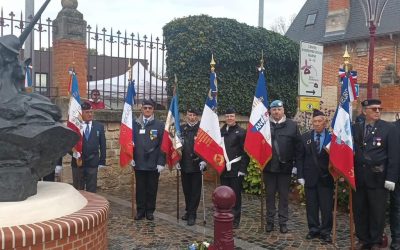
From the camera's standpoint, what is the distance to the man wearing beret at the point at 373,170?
16.5 ft

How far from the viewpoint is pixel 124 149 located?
6609 mm

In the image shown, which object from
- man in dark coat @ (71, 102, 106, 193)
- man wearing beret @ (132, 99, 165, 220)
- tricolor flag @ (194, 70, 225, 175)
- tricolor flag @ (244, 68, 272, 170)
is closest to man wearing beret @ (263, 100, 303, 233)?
tricolor flag @ (244, 68, 272, 170)

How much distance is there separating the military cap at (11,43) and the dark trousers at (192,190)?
319 cm

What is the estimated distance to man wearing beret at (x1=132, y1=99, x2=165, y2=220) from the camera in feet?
21.7

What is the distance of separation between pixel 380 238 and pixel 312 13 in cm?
2196

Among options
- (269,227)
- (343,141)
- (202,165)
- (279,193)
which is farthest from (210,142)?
(343,141)

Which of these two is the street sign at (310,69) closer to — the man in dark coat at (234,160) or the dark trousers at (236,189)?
the man in dark coat at (234,160)

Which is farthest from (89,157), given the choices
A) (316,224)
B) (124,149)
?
(316,224)

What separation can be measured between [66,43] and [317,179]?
230 inches

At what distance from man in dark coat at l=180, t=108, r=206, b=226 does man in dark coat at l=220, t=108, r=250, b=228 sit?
382mm

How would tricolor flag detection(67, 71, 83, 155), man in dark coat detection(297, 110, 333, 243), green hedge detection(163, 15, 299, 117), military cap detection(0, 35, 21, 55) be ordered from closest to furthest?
military cap detection(0, 35, 21, 55) < man in dark coat detection(297, 110, 333, 243) < tricolor flag detection(67, 71, 83, 155) < green hedge detection(163, 15, 299, 117)

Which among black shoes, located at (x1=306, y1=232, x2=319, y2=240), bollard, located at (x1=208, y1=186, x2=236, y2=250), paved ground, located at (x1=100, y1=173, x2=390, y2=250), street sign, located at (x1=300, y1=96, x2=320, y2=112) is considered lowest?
paved ground, located at (x1=100, y1=173, x2=390, y2=250)

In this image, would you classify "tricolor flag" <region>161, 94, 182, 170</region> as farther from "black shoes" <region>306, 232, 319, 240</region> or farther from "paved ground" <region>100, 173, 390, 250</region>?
"black shoes" <region>306, 232, 319, 240</region>

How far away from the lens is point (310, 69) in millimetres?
9039
